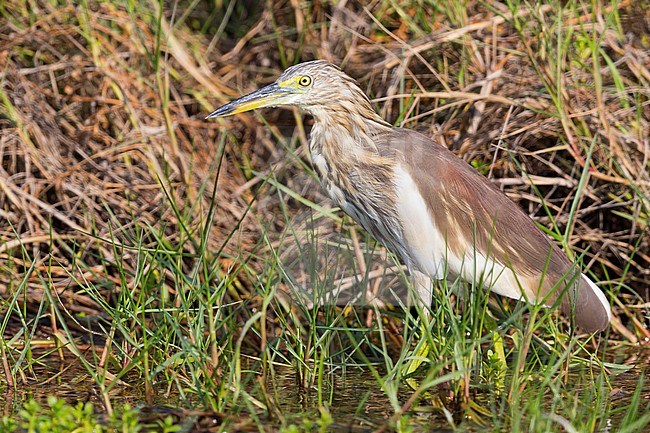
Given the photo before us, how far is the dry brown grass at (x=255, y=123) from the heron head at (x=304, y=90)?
0.36 metres

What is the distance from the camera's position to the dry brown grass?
3.78 m

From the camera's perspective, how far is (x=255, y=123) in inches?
181

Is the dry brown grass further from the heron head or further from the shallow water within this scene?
the shallow water

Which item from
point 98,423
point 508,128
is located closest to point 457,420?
point 98,423

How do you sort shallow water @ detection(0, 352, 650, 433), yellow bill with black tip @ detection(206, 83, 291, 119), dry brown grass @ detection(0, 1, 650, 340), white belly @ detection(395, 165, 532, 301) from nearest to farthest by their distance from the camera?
shallow water @ detection(0, 352, 650, 433)
white belly @ detection(395, 165, 532, 301)
yellow bill with black tip @ detection(206, 83, 291, 119)
dry brown grass @ detection(0, 1, 650, 340)

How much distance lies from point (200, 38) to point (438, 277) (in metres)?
2.33

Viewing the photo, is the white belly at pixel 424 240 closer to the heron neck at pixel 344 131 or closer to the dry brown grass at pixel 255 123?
the heron neck at pixel 344 131

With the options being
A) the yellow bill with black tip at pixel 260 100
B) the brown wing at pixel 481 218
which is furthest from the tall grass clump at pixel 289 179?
the yellow bill with black tip at pixel 260 100

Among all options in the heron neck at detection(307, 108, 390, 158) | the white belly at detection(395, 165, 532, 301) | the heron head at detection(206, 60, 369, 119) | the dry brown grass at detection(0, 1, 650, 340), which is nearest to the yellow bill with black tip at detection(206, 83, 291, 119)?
the heron head at detection(206, 60, 369, 119)

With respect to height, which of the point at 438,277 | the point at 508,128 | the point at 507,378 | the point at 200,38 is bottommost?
the point at 507,378

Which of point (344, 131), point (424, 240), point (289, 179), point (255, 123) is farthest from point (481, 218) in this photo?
point (255, 123)

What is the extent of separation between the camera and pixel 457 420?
260 centimetres

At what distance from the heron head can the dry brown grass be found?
14.1 inches

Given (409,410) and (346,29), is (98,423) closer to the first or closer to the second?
(409,410)
